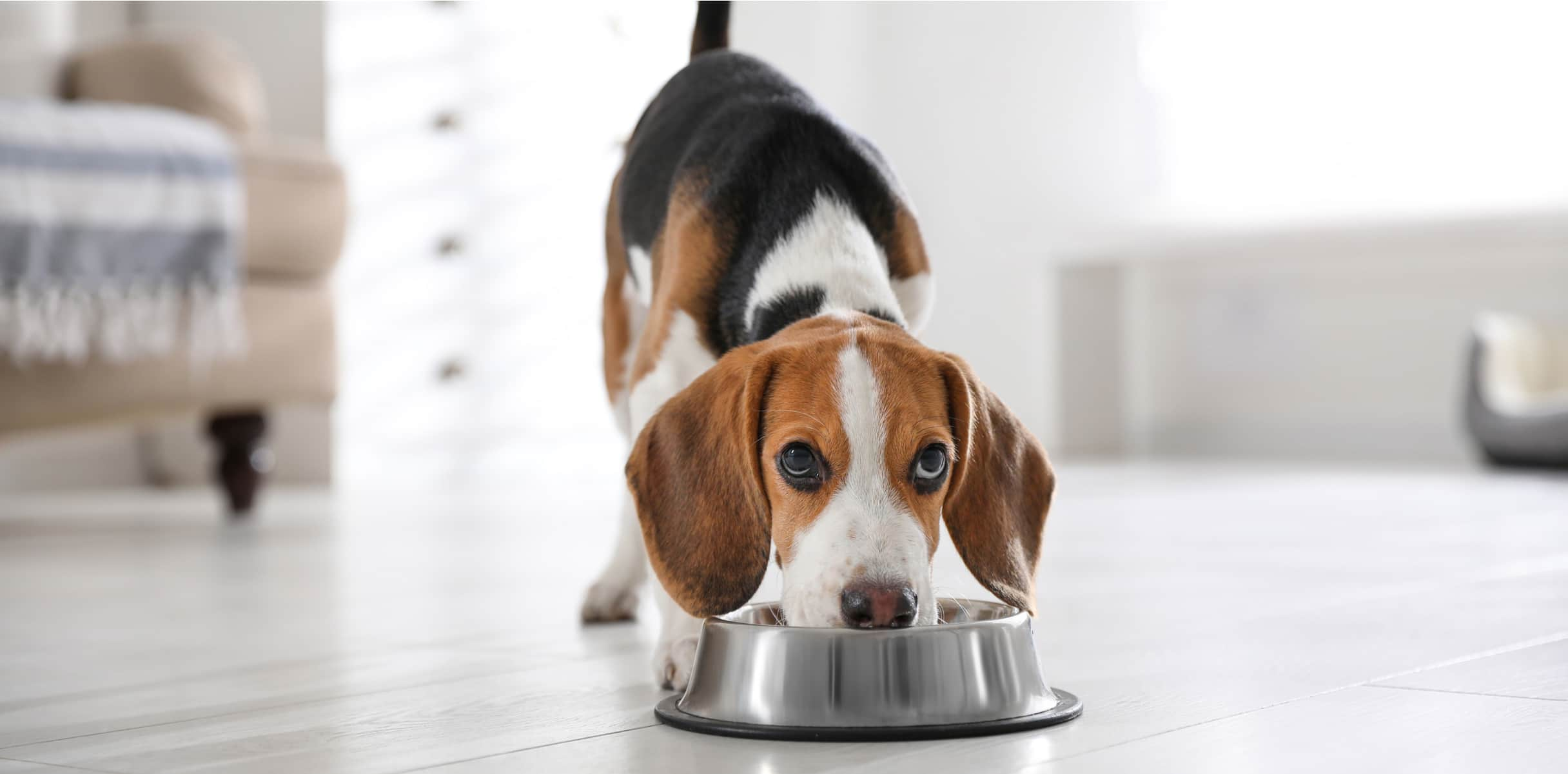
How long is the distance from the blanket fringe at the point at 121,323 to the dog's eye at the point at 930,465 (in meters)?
2.27

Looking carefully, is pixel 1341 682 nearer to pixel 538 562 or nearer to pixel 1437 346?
pixel 538 562

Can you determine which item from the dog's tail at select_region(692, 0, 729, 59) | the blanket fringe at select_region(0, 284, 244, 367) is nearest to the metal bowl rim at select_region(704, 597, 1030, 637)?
the dog's tail at select_region(692, 0, 729, 59)

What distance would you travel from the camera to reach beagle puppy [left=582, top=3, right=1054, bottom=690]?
3.75 feet

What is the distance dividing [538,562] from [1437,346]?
413 cm

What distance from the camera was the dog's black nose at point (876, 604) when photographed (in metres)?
1.09

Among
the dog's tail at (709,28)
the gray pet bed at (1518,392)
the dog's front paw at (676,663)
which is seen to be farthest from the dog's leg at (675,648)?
the gray pet bed at (1518,392)

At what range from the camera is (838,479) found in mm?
1146

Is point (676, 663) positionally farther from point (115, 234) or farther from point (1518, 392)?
point (1518, 392)

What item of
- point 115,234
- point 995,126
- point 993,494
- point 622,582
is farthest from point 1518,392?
point 993,494

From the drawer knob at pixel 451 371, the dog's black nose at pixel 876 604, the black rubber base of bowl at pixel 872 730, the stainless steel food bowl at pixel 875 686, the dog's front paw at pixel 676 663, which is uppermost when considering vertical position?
the dog's black nose at pixel 876 604

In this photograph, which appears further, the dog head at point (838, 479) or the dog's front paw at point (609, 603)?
the dog's front paw at point (609, 603)

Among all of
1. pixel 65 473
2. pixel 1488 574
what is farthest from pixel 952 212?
pixel 1488 574

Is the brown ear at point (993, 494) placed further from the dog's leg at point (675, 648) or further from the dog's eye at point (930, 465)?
the dog's leg at point (675, 648)

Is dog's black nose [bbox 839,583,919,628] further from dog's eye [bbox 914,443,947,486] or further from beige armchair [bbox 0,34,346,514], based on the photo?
beige armchair [bbox 0,34,346,514]
